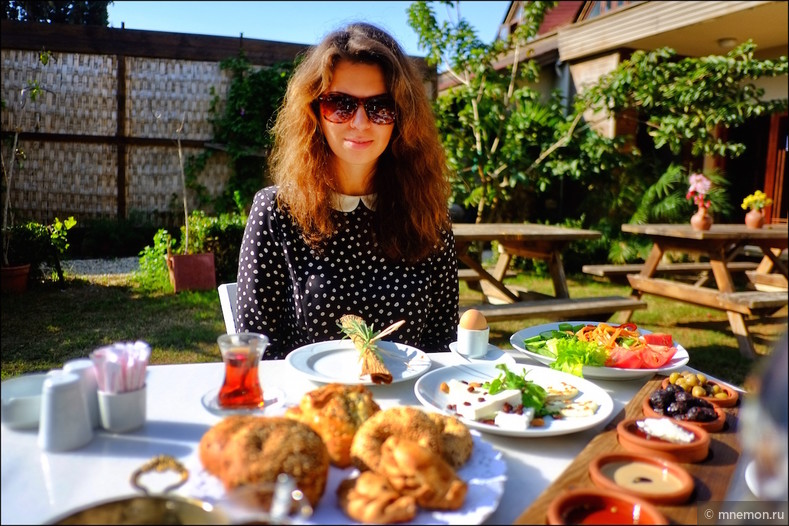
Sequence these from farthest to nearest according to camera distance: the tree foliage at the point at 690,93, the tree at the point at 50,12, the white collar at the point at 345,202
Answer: the tree foliage at the point at 690,93, the tree at the point at 50,12, the white collar at the point at 345,202

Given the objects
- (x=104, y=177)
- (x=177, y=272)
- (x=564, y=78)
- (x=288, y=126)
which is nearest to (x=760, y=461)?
(x=288, y=126)

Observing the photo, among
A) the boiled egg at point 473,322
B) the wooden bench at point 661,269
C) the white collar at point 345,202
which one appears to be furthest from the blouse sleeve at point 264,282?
the wooden bench at point 661,269

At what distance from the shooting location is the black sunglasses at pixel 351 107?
1.95 m

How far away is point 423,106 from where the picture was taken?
2199 mm

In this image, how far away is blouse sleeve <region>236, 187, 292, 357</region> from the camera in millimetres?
2096

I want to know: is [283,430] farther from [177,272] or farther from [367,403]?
[177,272]

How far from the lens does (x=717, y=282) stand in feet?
17.9

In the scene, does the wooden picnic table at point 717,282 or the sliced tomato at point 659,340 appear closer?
the sliced tomato at point 659,340

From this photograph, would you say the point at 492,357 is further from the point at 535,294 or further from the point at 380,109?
the point at 535,294

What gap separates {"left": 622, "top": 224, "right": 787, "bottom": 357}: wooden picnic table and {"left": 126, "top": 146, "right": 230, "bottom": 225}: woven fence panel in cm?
539

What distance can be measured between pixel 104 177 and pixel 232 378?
6.74m

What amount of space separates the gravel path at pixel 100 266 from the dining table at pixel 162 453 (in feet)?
16.7

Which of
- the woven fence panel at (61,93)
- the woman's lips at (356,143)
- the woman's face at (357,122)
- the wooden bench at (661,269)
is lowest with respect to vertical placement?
the wooden bench at (661,269)

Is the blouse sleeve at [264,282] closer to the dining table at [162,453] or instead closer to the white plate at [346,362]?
the white plate at [346,362]
